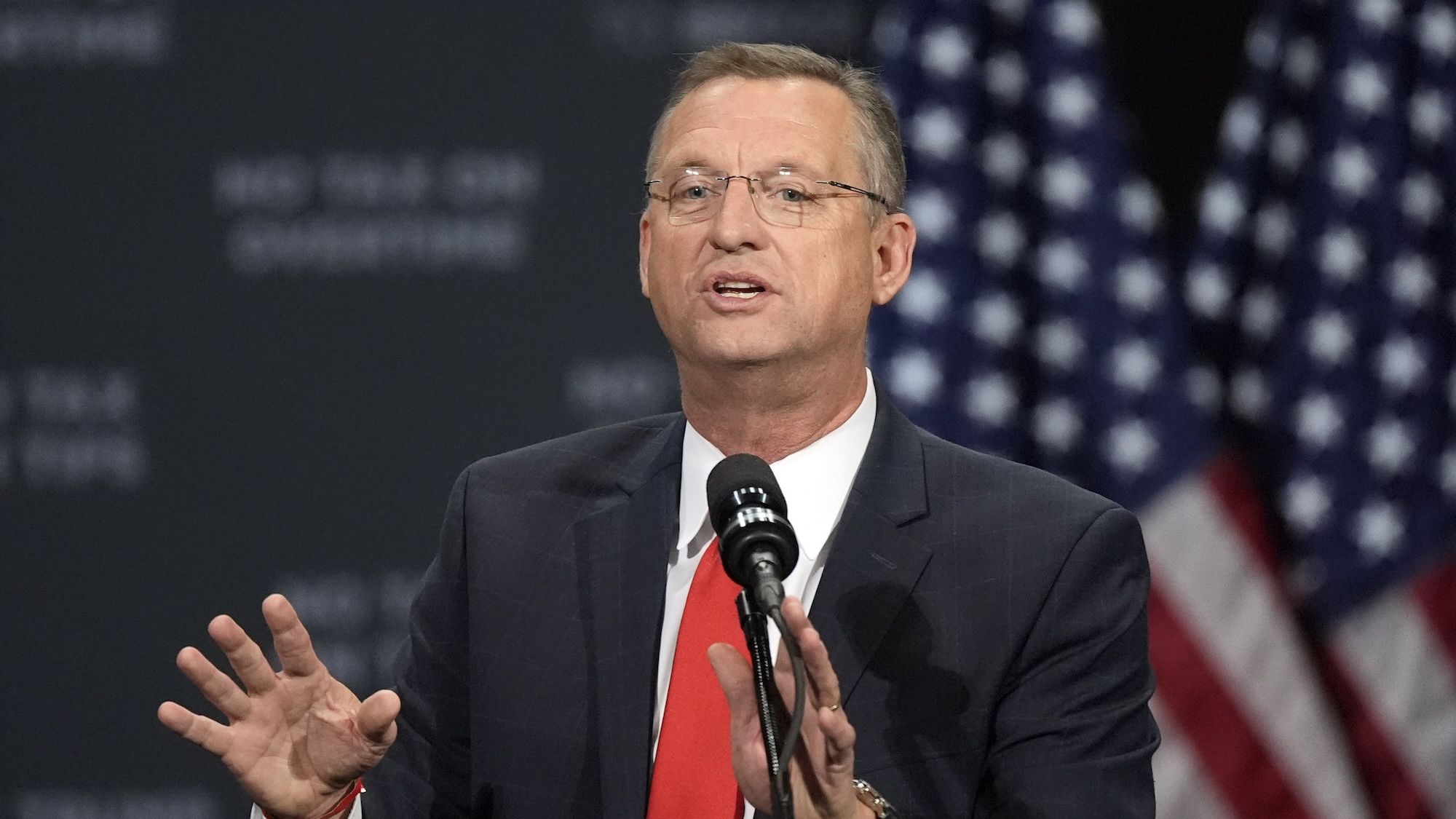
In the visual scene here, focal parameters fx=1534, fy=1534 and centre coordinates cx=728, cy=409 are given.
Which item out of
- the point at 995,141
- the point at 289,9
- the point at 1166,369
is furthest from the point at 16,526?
the point at 1166,369

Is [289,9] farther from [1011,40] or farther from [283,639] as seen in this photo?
[283,639]

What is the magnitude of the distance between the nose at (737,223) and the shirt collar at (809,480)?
29cm

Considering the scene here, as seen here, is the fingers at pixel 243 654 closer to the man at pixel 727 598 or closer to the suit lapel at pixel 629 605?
the man at pixel 727 598

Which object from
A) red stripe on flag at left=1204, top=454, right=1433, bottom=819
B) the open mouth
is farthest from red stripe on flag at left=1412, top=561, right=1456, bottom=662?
the open mouth

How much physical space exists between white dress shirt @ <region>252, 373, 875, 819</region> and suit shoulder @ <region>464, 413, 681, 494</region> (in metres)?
0.09

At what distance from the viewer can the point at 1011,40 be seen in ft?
12.1

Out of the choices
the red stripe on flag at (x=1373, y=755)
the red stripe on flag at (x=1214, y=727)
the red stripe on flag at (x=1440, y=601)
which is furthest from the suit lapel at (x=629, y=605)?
the red stripe on flag at (x=1440, y=601)

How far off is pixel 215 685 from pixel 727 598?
0.63 metres

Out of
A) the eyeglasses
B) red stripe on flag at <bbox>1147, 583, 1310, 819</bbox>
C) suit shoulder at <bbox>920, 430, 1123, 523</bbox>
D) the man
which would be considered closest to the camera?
the man

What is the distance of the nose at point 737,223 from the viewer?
2.03m

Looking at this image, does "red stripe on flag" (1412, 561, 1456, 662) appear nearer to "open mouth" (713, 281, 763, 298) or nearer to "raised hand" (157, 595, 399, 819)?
"open mouth" (713, 281, 763, 298)

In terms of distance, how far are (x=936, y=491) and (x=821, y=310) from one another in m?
0.29

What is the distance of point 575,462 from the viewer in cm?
222

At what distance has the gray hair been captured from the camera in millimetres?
2186
